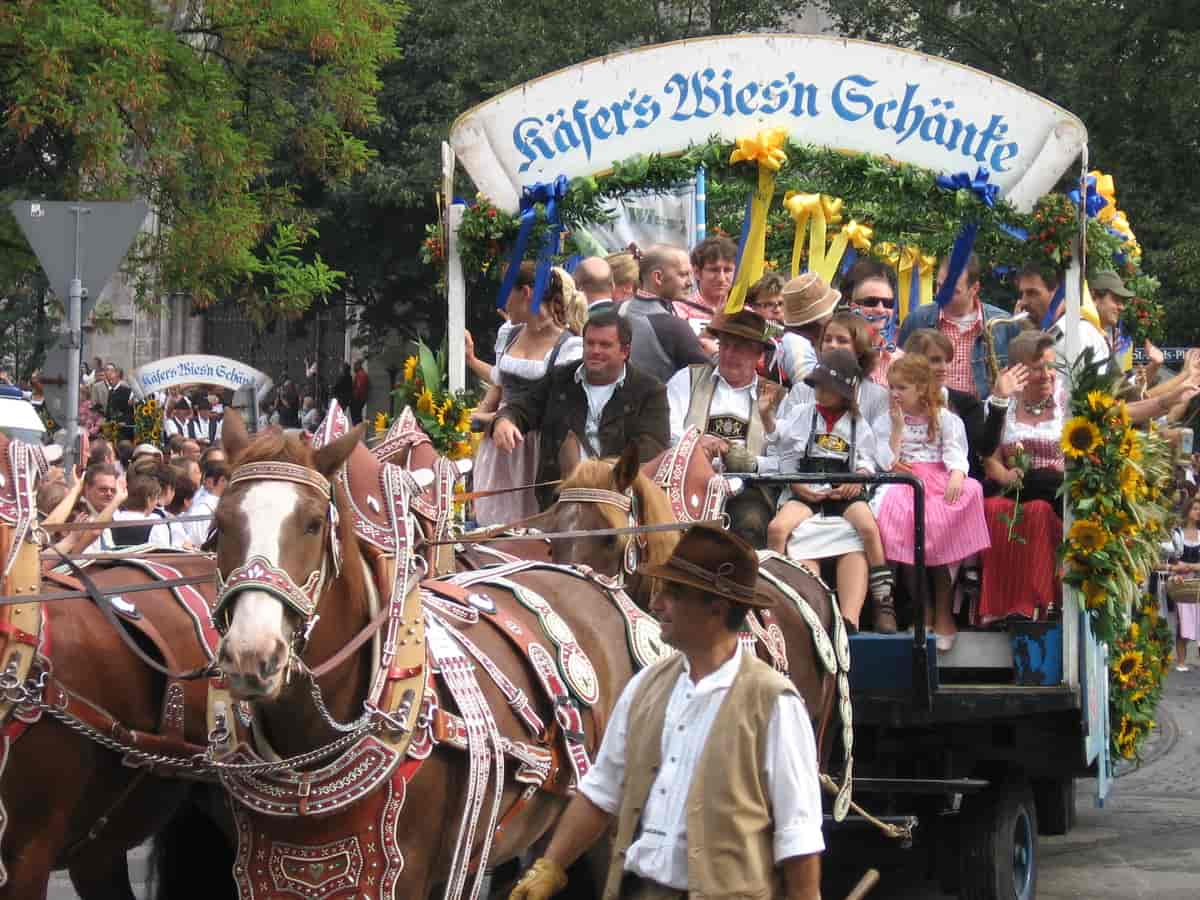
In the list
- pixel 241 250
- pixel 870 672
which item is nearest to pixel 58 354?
pixel 870 672

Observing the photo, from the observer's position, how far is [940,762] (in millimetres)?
8133

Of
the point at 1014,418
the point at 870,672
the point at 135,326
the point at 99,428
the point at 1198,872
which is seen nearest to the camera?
the point at 870,672

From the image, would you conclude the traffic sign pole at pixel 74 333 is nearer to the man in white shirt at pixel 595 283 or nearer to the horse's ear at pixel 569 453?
the man in white shirt at pixel 595 283

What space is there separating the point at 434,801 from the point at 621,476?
2.15 m

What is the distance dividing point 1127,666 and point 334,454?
476cm

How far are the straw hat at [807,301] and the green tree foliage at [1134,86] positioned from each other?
51.2ft

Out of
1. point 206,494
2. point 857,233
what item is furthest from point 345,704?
point 857,233

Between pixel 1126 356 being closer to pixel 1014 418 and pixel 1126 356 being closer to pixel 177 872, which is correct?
pixel 1014 418

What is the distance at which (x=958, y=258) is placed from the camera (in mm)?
8617

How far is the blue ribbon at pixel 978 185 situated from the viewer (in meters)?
8.15

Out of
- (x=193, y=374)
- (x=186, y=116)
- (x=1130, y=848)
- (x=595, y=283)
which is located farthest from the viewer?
(x=193, y=374)

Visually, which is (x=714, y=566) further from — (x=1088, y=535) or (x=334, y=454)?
(x=1088, y=535)

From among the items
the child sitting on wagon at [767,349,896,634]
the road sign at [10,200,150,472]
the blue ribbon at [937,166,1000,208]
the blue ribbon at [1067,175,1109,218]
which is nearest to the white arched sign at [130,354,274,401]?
the road sign at [10,200,150,472]

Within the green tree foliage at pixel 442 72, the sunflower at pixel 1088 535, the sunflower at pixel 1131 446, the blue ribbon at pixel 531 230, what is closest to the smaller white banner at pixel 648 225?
the blue ribbon at pixel 531 230
